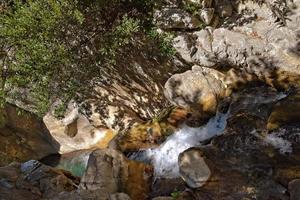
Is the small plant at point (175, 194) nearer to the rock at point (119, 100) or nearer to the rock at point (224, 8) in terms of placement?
the rock at point (119, 100)

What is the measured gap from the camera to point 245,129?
447 inches

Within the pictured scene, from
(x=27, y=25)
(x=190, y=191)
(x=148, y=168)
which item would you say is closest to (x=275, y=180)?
(x=190, y=191)

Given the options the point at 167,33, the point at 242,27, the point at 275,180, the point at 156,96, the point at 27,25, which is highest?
the point at 27,25

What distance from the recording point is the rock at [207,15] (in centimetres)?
1296

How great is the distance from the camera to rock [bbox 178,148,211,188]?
9.91m

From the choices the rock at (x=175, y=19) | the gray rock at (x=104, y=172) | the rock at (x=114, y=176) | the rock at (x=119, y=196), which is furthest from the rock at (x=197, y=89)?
the rock at (x=119, y=196)

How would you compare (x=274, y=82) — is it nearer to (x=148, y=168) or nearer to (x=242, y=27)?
(x=242, y=27)

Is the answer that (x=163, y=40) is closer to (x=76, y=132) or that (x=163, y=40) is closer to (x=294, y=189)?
(x=76, y=132)

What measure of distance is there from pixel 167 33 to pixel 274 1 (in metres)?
3.63

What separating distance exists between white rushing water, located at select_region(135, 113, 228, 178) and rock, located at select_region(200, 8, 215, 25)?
10.6 ft

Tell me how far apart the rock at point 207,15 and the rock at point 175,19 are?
0.25m

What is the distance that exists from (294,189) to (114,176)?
4789mm

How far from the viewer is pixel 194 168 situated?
397 inches

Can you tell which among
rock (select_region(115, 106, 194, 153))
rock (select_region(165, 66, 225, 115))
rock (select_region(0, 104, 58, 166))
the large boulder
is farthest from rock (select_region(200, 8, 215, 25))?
rock (select_region(0, 104, 58, 166))
